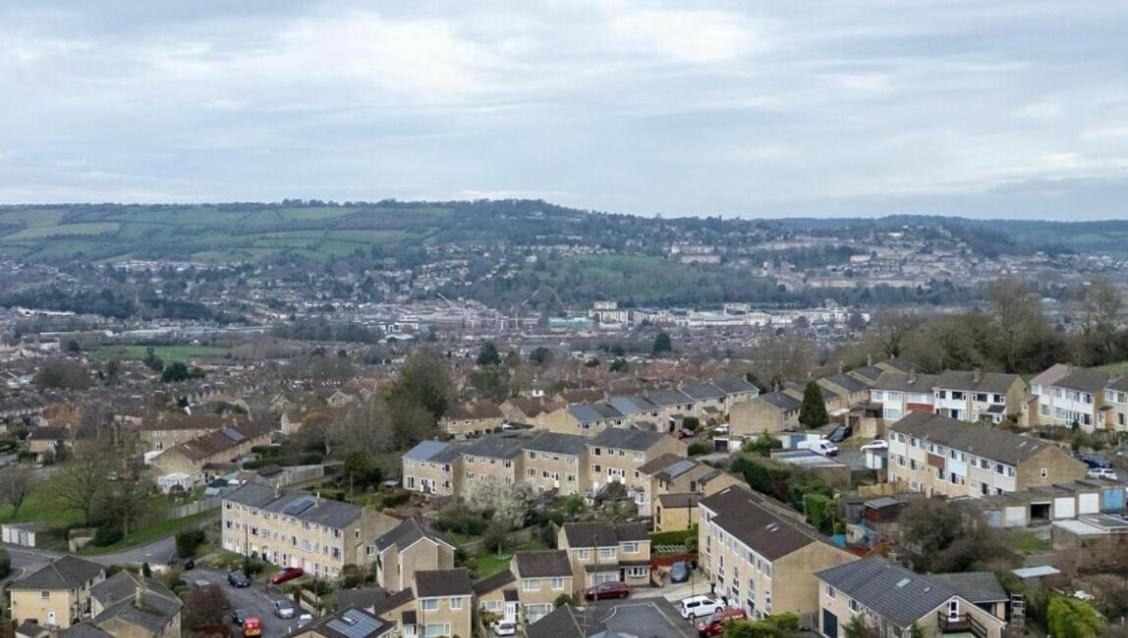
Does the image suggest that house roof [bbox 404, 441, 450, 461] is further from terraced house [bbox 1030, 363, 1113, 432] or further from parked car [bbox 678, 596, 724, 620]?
terraced house [bbox 1030, 363, 1113, 432]

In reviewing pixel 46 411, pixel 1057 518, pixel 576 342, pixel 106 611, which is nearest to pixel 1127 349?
pixel 1057 518

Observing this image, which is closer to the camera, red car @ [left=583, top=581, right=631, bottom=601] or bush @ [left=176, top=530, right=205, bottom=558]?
red car @ [left=583, top=581, right=631, bottom=601]

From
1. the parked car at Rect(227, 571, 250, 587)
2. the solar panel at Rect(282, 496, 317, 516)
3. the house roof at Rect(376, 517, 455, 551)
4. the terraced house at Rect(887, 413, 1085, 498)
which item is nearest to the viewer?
the terraced house at Rect(887, 413, 1085, 498)

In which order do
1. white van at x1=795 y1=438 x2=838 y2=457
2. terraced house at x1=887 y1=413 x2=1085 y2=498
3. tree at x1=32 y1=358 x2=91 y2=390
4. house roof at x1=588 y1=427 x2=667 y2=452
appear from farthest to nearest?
tree at x1=32 y1=358 x2=91 y2=390, house roof at x1=588 y1=427 x2=667 y2=452, white van at x1=795 y1=438 x2=838 y2=457, terraced house at x1=887 y1=413 x2=1085 y2=498

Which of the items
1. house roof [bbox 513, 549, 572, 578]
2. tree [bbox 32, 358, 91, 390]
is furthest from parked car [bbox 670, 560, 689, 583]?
tree [bbox 32, 358, 91, 390]

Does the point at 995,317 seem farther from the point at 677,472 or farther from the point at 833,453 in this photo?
the point at 677,472

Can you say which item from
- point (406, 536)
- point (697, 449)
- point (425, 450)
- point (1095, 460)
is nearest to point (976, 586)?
point (1095, 460)
